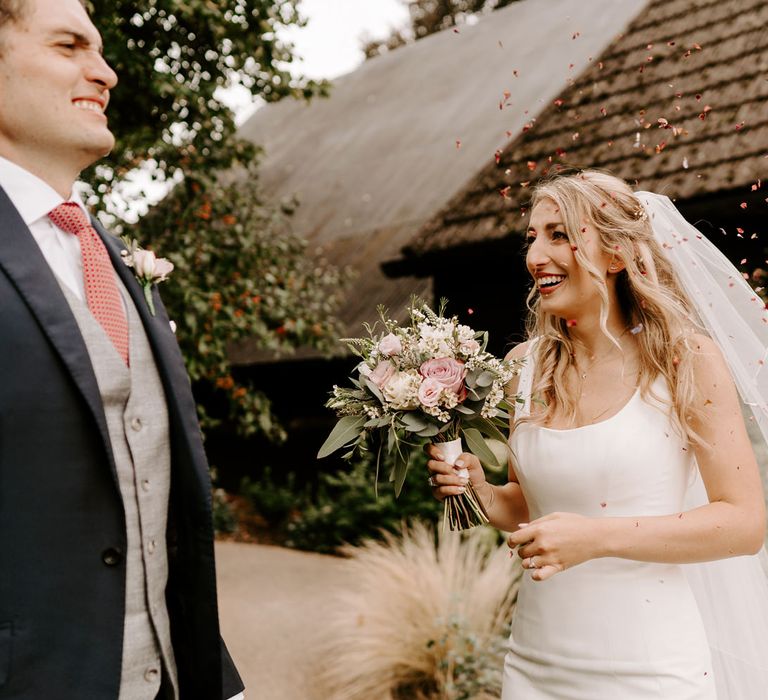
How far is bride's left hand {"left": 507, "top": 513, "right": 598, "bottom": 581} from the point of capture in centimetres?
224

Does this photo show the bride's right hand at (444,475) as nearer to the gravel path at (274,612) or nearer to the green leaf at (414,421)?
the green leaf at (414,421)

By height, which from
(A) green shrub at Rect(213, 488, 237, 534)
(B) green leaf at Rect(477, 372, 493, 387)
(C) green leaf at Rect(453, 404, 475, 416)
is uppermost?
(A) green shrub at Rect(213, 488, 237, 534)

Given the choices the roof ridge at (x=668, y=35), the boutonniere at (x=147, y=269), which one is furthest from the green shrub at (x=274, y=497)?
the boutonniere at (x=147, y=269)

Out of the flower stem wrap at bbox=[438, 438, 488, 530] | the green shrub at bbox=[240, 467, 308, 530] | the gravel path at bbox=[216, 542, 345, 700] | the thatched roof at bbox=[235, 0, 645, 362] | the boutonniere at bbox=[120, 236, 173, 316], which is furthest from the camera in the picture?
the thatched roof at bbox=[235, 0, 645, 362]

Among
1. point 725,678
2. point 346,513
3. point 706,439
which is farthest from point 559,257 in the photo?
point 346,513

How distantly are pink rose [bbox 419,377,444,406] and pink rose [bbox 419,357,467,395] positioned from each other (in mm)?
18

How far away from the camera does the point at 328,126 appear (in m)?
16.4

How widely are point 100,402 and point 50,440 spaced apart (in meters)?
0.13

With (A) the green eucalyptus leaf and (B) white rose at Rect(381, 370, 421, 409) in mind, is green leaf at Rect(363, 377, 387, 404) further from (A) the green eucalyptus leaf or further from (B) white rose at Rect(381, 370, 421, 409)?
(A) the green eucalyptus leaf

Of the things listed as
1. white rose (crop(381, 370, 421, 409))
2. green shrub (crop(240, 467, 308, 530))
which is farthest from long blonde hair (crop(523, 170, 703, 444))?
green shrub (crop(240, 467, 308, 530))

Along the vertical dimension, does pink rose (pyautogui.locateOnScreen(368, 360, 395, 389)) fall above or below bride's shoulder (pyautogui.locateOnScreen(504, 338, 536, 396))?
below

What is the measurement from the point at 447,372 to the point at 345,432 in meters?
0.37

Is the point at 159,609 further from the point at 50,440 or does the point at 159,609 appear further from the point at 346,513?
the point at 346,513

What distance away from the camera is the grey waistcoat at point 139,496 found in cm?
188
